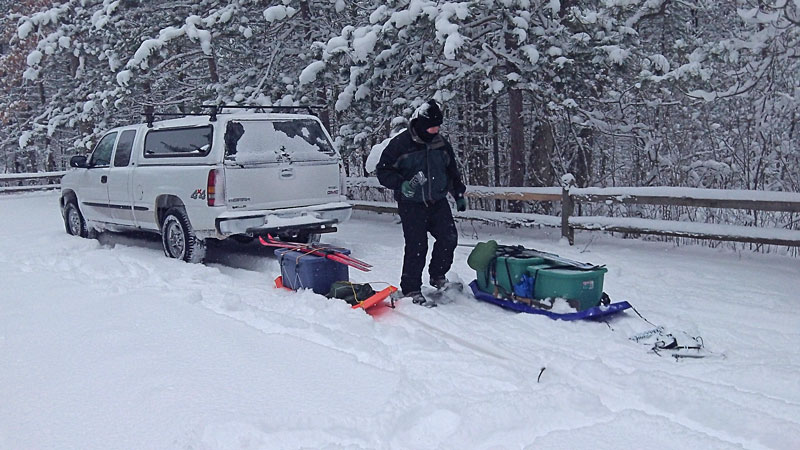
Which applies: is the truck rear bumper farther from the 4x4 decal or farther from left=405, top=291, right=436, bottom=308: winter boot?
left=405, top=291, right=436, bottom=308: winter boot

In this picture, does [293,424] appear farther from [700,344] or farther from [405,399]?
[700,344]

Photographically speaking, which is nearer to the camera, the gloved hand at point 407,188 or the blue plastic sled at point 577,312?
the blue plastic sled at point 577,312

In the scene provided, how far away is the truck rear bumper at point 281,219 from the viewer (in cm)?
767

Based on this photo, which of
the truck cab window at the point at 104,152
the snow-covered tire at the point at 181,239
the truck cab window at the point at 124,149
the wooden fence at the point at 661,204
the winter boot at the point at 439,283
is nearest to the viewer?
the winter boot at the point at 439,283

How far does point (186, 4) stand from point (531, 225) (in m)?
10.5

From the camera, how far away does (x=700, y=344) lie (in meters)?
4.62

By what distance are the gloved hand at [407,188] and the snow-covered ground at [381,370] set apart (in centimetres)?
103

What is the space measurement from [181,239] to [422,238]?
3.95 m

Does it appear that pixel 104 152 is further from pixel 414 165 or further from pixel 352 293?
pixel 414 165

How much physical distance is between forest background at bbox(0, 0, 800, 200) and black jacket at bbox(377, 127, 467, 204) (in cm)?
278

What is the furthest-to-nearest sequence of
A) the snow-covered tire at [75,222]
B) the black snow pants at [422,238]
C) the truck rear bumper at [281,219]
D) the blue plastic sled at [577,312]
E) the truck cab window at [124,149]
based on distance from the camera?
the snow-covered tire at [75,222], the truck cab window at [124,149], the truck rear bumper at [281,219], the black snow pants at [422,238], the blue plastic sled at [577,312]

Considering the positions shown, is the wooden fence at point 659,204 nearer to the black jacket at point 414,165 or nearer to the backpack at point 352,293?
the black jacket at point 414,165

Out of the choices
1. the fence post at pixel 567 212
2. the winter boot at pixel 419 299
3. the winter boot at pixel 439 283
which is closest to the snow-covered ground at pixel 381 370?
the winter boot at pixel 419 299

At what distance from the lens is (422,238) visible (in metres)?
6.12
